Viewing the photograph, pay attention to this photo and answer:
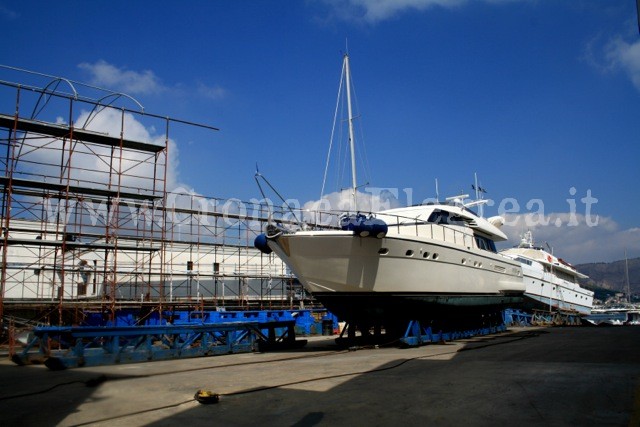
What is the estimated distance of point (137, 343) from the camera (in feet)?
37.9

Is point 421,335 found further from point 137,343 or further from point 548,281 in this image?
point 548,281

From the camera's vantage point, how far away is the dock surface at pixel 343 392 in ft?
18.1

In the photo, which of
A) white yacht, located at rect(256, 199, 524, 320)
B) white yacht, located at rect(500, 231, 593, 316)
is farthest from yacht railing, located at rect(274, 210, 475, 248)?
white yacht, located at rect(500, 231, 593, 316)

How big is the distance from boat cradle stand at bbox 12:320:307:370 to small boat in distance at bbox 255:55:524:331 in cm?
230

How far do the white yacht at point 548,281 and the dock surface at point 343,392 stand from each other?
32.3 metres

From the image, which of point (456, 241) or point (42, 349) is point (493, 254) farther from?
point (42, 349)

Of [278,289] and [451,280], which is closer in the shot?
[451,280]

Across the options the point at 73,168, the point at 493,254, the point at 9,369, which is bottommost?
the point at 9,369

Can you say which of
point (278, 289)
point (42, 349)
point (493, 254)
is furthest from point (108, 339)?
point (278, 289)

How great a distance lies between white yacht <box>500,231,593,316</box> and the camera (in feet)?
135

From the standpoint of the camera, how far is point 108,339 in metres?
11.1

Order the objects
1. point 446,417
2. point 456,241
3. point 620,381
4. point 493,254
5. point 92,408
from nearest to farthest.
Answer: point 446,417 → point 92,408 → point 620,381 → point 456,241 → point 493,254

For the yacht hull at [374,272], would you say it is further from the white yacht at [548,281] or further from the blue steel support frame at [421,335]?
the white yacht at [548,281]

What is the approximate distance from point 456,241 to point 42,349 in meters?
13.0
